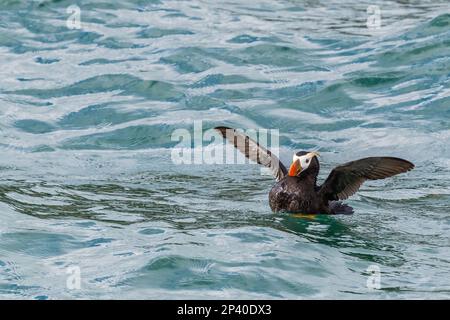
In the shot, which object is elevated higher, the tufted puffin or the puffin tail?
the tufted puffin

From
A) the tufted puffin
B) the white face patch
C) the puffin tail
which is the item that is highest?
the white face patch

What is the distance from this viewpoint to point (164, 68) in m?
15.1

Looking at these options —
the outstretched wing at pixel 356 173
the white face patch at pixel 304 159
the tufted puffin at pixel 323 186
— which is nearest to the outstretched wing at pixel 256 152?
the tufted puffin at pixel 323 186

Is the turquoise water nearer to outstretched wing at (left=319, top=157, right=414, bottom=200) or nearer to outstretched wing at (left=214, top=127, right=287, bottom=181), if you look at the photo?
outstretched wing at (left=319, top=157, right=414, bottom=200)

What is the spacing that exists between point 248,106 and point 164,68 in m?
1.90

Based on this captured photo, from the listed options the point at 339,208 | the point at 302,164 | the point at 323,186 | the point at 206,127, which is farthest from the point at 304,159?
the point at 206,127

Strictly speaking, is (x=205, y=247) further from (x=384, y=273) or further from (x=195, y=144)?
(x=195, y=144)

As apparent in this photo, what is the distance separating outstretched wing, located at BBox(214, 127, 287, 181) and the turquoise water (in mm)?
381

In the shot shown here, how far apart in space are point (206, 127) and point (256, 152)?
323cm

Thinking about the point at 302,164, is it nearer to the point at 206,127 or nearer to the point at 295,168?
the point at 295,168

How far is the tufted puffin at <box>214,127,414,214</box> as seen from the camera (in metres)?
9.06

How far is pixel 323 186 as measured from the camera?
372 inches

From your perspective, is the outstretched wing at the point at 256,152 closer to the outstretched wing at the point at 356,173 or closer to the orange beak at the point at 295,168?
the outstretched wing at the point at 356,173

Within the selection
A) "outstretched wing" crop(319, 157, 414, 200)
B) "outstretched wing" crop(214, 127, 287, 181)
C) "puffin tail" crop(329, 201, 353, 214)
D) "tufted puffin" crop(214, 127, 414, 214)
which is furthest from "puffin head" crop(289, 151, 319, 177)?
"outstretched wing" crop(214, 127, 287, 181)
